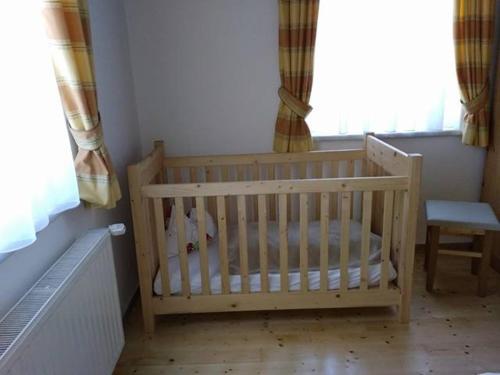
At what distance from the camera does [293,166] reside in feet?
8.83

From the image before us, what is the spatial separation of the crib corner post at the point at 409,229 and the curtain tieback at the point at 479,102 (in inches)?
39.7

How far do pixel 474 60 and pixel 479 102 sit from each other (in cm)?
28

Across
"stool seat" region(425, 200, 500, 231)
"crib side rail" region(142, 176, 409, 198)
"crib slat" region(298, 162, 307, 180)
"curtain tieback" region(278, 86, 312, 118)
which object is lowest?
"stool seat" region(425, 200, 500, 231)

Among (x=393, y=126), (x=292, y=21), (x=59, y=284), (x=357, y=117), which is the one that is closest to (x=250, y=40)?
(x=292, y=21)

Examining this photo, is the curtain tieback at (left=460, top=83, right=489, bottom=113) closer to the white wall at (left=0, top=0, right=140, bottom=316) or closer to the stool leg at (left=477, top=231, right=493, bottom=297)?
the stool leg at (left=477, top=231, right=493, bottom=297)

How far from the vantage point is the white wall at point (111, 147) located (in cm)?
134

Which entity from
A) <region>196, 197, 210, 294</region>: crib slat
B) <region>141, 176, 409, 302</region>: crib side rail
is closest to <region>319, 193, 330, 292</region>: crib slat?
<region>141, 176, 409, 302</region>: crib side rail

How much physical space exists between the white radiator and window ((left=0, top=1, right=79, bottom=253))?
186 mm

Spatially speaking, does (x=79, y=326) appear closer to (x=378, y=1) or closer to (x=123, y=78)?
(x=123, y=78)

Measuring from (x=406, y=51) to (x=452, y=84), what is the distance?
1.32ft

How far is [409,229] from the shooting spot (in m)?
1.93

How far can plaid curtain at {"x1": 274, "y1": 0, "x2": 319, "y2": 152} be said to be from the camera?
2.33 m

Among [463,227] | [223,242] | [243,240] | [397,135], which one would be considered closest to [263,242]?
[243,240]

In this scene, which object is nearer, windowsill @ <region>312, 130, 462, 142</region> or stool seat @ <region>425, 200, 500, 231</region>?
stool seat @ <region>425, 200, 500, 231</region>
